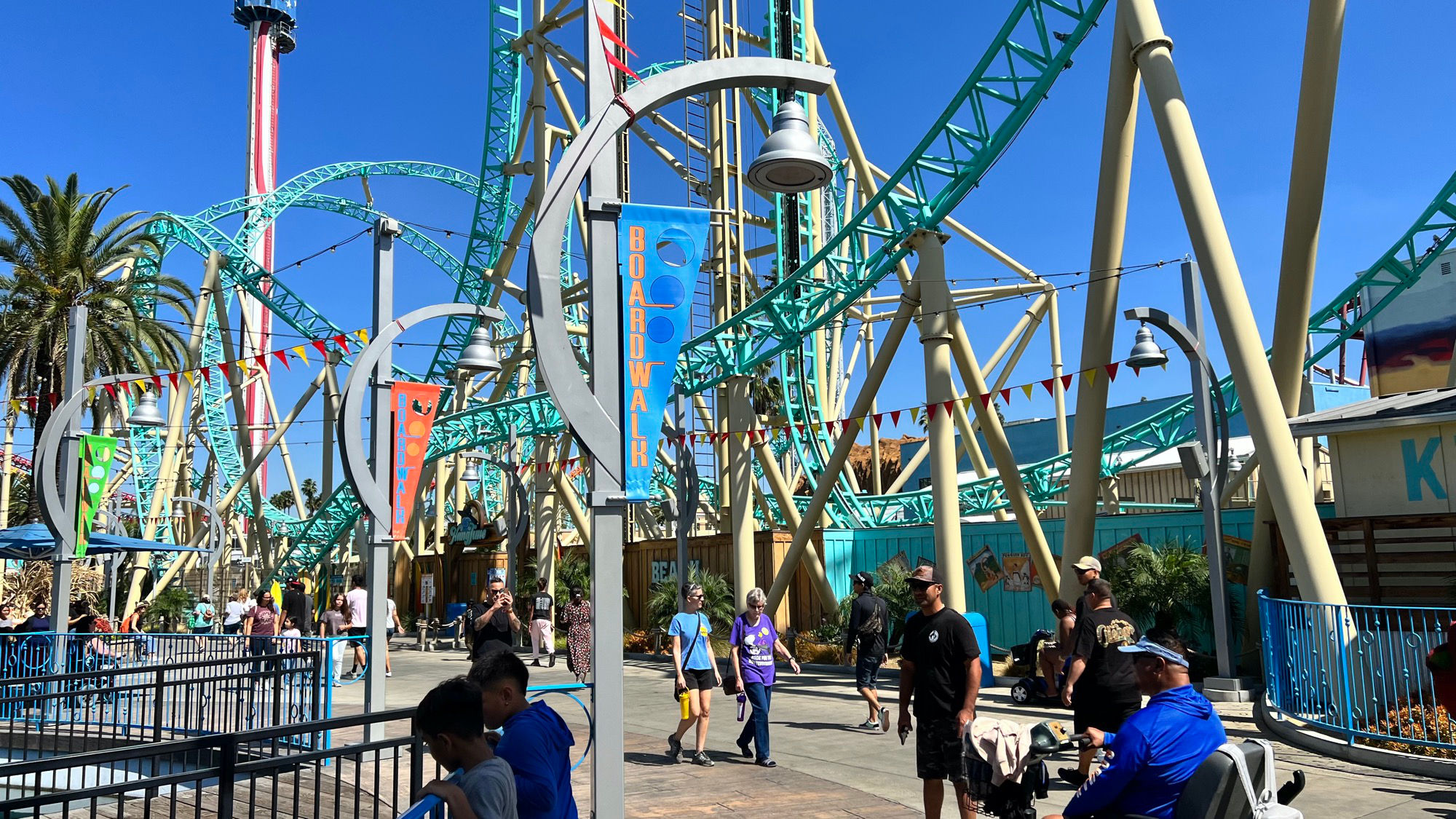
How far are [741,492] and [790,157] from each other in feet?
44.4

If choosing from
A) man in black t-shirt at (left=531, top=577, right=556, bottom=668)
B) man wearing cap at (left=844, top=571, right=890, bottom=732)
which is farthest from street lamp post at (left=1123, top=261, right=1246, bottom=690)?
man in black t-shirt at (left=531, top=577, right=556, bottom=668)

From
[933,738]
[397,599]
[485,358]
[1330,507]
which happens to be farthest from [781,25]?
[397,599]

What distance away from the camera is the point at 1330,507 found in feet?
52.4

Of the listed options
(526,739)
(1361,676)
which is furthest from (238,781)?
(1361,676)

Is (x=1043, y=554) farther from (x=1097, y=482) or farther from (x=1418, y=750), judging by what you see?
(x=1418, y=750)

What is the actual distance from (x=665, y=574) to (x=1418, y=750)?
56.8 ft

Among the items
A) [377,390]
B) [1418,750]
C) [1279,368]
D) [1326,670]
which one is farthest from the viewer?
[1279,368]

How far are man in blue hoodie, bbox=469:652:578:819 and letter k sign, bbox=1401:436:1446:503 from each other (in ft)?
43.5

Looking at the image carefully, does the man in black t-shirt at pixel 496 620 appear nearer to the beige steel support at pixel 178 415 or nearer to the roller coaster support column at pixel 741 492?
the roller coaster support column at pixel 741 492

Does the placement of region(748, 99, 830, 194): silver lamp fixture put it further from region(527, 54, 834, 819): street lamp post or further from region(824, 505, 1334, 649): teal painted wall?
region(824, 505, 1334, 649): teal painted wall

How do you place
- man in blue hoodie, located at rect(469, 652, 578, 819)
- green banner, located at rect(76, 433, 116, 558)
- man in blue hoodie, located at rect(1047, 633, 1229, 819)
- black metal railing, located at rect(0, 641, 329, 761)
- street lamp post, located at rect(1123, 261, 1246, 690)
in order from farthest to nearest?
green banner, located at rect(76, 433, 116, 558) → street lamp post, located at rect(1123, 261, 1246, 690) → black metal railing, located at rect(0, 641, 329, 761) → man in blue hoodie, located at rect(1047, 633, 1229, 819) → man in blue hoodie, located at rect(469, 652, 578, 819)

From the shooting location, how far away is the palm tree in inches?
1009

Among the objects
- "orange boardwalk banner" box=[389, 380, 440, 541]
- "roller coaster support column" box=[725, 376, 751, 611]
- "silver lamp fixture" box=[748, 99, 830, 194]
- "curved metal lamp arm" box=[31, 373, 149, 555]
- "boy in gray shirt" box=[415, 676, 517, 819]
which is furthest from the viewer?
"roller coaster support column" box=[725, 376, 751, 611]

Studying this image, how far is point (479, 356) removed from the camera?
47.3 feet
